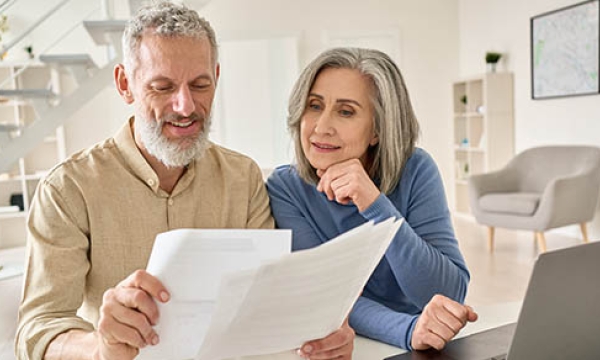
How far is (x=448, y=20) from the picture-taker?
7.44m

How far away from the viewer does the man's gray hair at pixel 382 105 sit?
1.42 meters

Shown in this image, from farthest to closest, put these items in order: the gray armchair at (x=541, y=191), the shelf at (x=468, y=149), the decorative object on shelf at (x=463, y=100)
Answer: the decorative object on shelf at (x=463, y=100) → the shelf at (x=468, y=149) → the gray armchair at (x=541, y=191)

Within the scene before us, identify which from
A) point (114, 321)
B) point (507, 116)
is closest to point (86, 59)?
point (114, 321)

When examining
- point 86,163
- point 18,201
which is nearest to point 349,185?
point 86,163

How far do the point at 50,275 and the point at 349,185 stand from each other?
2.19 feet

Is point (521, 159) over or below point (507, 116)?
below

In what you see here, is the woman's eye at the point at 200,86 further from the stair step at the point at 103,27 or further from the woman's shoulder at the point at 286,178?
the stair step at the point at 103,27

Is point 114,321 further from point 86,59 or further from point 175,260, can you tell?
point 86,59

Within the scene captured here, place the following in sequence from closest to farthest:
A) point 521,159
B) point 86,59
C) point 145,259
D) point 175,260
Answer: point 175,260 < point 145,259 < point 86,59 < point 521,159

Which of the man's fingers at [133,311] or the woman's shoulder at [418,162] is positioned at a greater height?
the woman's shoulder at [418,162]

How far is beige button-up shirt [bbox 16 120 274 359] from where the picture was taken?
1136mm

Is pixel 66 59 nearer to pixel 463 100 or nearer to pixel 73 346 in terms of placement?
pixel 73 346

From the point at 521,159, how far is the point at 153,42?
194 inches

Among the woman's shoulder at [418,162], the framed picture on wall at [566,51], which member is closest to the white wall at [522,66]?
the framed picture on wall at [566,51]
